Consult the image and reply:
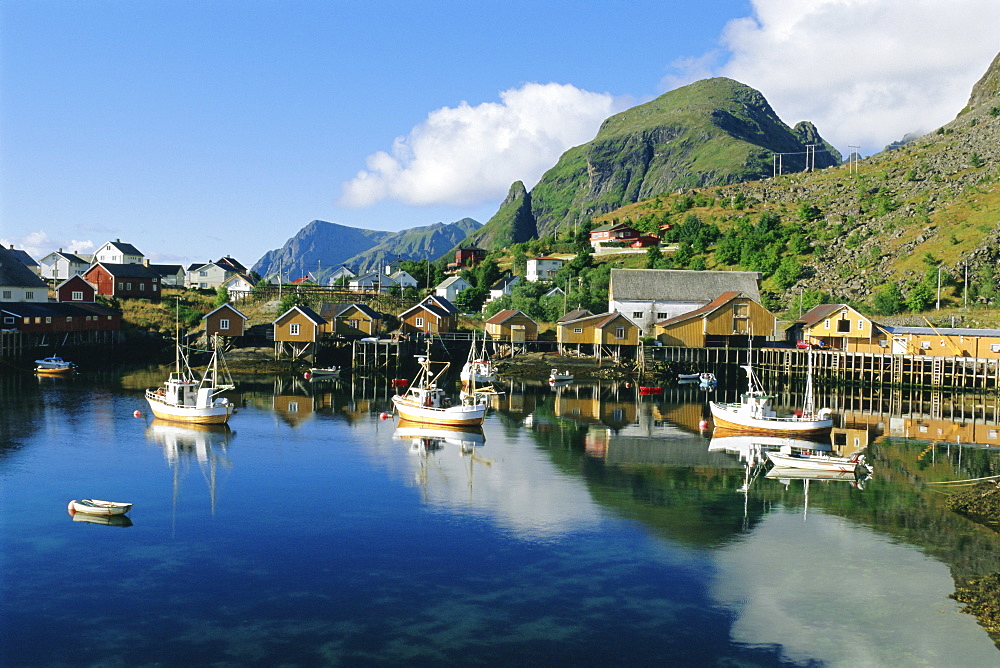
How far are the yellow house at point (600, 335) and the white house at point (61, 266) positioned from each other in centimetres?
8314

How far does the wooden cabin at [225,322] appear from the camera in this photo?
79500 mm

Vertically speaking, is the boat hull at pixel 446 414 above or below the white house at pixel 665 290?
below

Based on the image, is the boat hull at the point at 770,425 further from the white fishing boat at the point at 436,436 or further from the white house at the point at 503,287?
the white house at the point at 503,287

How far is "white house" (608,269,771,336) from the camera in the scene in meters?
90.0

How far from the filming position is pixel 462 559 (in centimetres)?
2519

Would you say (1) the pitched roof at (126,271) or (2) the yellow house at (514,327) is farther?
(1) the pitched roof at (126,271)

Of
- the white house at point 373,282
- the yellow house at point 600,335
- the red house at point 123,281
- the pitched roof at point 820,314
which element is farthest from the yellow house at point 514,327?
the red house at point 123,281

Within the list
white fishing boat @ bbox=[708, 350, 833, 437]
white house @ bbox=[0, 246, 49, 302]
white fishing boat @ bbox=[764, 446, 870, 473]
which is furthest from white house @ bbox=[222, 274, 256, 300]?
white fishing boat @ bbox=[764, 446, 870, 473]

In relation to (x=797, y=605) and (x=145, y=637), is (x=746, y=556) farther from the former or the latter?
(x=145, y=637)

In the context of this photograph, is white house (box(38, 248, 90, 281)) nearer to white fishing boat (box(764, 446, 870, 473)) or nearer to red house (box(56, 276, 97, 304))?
red house (box(56, 276, 97, 304))

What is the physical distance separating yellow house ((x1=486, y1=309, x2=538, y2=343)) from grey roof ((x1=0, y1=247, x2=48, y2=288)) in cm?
4644

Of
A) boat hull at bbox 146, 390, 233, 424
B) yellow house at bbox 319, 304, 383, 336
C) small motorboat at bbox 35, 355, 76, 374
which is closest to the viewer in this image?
boat hull at bbox 146, 390, 233, 424

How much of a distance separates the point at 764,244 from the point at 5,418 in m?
101

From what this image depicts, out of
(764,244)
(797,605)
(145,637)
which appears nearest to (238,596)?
(145,637)
